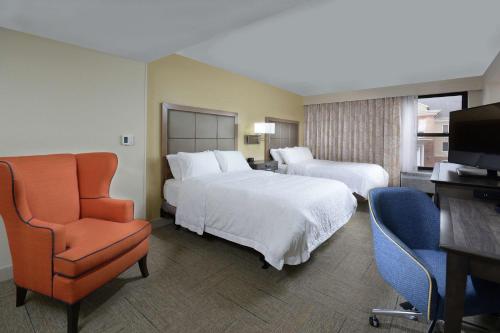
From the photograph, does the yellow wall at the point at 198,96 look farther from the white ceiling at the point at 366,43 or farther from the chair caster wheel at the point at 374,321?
the chair caster wheel at the point at 374,321

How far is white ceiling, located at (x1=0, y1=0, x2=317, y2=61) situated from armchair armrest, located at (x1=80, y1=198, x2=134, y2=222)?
4.94 feet

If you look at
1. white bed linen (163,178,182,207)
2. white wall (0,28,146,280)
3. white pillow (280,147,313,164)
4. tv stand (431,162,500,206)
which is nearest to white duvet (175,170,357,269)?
white bed linen (163,178,182,207)

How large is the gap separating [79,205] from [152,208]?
3.98 feet

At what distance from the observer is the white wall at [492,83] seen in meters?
3.53

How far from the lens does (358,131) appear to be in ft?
19.3

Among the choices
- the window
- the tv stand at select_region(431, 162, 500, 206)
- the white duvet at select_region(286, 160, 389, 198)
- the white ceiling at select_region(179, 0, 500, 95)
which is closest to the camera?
the tv stand at select_region(431, 162, 500, 206)

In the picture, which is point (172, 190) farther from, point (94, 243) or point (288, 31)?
point (288, 31)

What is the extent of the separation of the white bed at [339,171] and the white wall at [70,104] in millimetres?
2850

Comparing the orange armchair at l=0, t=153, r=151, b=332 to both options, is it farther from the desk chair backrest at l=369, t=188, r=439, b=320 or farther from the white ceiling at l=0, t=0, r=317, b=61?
the desk chair backrest at l=369, t=188, r=439, b=320

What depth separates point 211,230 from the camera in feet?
9.13

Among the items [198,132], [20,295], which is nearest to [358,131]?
[198,132]

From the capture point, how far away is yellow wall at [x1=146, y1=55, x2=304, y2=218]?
3402mm

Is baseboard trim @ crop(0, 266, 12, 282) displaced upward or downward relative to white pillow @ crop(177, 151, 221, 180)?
downward

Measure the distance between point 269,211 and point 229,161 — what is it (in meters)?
1.68
